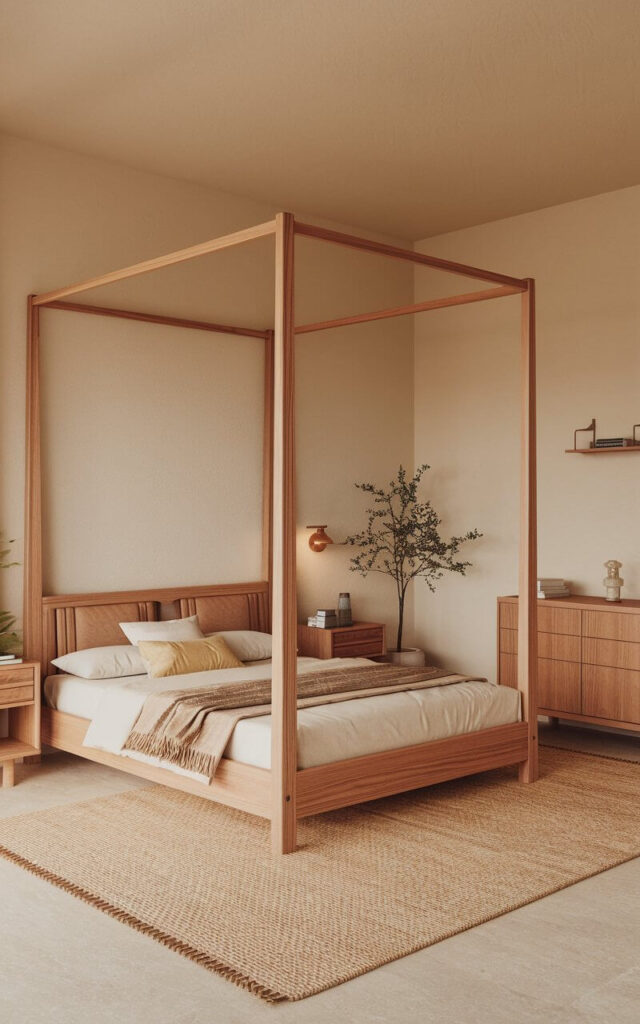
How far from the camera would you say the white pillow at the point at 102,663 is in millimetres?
5289

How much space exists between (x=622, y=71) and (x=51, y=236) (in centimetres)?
310

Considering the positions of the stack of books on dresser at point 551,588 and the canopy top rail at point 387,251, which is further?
the stack of books on dresser at point 551,588

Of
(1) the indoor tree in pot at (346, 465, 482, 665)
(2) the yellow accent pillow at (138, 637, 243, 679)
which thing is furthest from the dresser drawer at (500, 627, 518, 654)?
(2) the yellow accent pillow at (138, 637, 243, 679)

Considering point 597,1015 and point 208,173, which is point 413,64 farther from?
point 597,1015

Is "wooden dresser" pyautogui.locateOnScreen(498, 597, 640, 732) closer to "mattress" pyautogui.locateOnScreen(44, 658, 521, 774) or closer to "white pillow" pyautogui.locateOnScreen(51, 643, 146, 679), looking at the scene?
"mattress" pyautogui.locateOnScreen(44, 658, 521, 774)

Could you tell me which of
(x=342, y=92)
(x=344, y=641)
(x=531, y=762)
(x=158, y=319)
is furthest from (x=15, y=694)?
(x=342, y=92)

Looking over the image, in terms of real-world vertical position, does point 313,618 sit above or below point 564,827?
above

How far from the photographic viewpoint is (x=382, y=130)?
5.45 metres

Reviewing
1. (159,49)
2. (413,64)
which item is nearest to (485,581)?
(413,64)

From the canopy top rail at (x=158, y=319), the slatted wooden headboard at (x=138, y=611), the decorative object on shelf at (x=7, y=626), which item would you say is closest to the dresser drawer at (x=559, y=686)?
the slatted wooden headboard at (x=138, y=611)

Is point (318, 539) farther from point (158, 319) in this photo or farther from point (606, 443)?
point (606, 443)

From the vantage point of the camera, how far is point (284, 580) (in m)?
4.02

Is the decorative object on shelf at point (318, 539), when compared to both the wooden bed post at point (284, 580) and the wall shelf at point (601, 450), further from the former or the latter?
the wooden bed post at point (284, 580)

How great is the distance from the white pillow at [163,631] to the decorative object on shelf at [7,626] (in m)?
0.60
